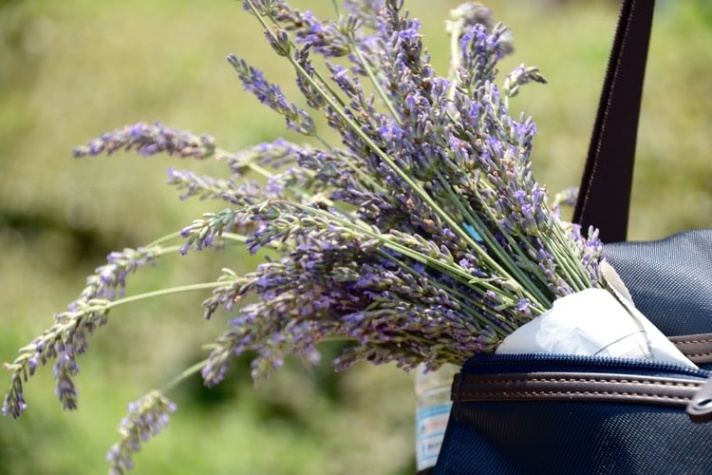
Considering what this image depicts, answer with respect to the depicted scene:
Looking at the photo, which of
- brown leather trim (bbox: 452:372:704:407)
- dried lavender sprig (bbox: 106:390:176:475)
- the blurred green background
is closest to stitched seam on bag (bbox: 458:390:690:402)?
brown leather trim (bbox: 452:372:704:407)

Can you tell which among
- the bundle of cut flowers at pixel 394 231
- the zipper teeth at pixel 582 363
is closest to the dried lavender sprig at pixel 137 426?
the bundle of cut flowers at pixel 394 231

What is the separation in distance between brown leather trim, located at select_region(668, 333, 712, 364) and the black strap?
0.83ft

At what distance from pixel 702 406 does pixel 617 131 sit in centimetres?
47

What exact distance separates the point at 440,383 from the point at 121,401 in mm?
2769

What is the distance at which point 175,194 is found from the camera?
4.45 m

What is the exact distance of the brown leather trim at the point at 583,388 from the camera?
823 millimetres

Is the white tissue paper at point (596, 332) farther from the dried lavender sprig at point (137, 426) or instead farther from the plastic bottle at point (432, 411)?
the dried lavender sprig at point (137, 426)

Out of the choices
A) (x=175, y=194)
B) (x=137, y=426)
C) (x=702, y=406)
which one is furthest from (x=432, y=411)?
(x=175, y=194)

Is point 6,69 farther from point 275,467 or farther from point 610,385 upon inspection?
point 610,385

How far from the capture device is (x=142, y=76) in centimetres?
536

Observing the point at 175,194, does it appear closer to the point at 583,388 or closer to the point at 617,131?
the point at 617,131

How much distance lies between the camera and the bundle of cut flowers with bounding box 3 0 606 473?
92 cm

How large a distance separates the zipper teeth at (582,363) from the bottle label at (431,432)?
0.88 feet

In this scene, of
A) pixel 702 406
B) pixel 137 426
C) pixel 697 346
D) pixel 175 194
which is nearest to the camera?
pixel 702 406
